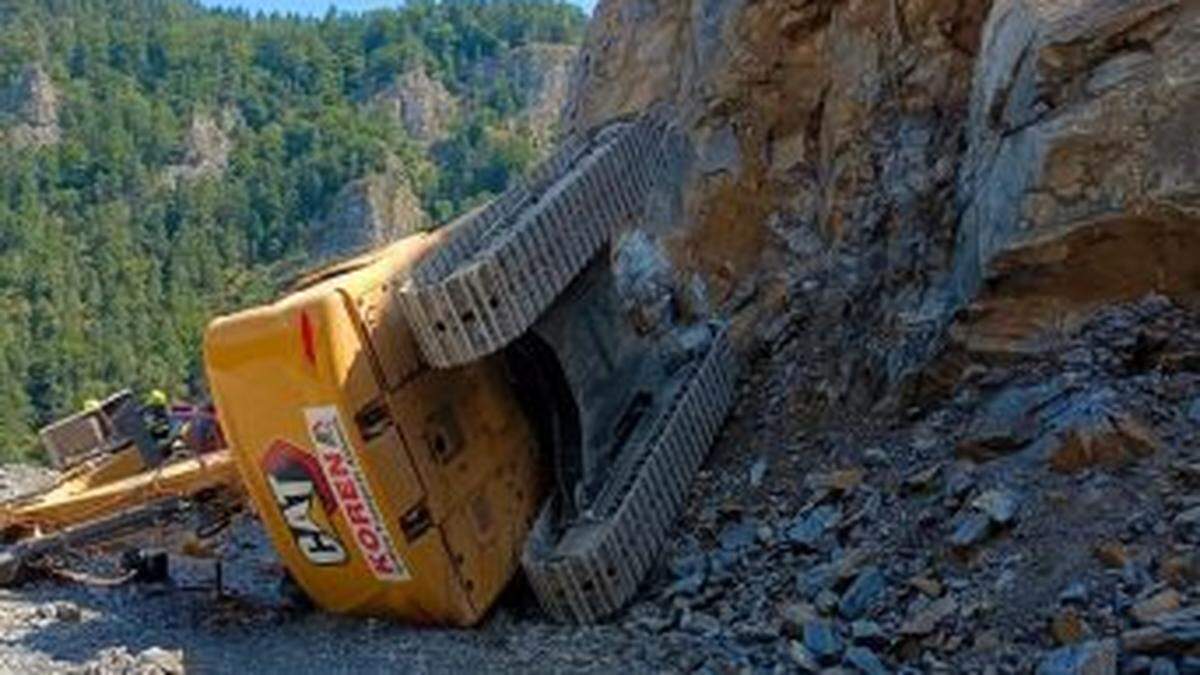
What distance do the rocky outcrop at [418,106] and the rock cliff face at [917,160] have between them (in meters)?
155

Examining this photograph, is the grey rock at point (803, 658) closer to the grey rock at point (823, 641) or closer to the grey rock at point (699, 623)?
the grey rock at point (823, 641)

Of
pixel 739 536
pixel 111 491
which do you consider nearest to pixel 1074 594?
pixel 739 536

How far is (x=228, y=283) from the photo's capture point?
123m

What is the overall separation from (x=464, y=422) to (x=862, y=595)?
2.55 metres

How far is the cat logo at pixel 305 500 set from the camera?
834 centimetres

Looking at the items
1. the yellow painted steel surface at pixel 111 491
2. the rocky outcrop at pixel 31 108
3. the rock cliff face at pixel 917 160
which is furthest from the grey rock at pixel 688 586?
the rocky outcrop at pixel 31 108

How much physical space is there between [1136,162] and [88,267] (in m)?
123

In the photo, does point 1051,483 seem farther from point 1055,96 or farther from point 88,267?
point 88,267

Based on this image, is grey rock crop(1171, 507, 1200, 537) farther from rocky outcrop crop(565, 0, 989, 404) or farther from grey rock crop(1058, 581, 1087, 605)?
rocky outcrop crop(565, 0, 989, 404)

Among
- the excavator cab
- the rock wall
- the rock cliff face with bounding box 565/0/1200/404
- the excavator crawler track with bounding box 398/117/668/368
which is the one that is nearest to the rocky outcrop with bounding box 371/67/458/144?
the rock wall

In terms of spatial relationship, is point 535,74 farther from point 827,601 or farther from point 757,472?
point 827,601

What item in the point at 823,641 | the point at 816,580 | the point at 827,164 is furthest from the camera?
the point at 827,164

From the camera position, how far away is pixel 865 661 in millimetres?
6805

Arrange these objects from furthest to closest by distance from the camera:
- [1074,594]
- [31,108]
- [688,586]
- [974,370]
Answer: [31,108]
[688,586]
[974,370]
[1074,594]
